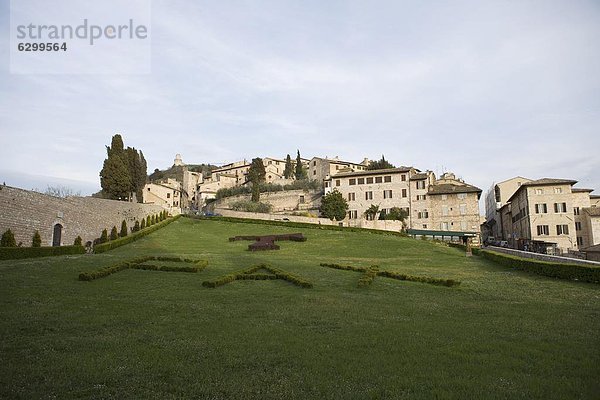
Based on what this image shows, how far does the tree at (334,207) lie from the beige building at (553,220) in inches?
1108

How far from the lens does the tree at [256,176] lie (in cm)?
9250

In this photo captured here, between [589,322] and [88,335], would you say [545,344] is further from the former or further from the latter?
[88,335]

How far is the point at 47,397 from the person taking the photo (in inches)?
278

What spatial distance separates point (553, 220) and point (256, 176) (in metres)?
60.5

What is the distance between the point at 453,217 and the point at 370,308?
63463 mm

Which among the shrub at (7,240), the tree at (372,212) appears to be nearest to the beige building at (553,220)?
the tree at (372,212)

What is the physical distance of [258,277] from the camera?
2288 centimetres

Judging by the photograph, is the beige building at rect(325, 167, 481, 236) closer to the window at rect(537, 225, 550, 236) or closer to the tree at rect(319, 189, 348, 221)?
the tree at rect(319, 189, 348, 221)

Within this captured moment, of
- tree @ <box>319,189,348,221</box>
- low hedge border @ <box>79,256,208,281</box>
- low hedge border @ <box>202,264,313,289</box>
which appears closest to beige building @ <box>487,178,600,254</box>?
tree @ <box>319,189,348,221</box>

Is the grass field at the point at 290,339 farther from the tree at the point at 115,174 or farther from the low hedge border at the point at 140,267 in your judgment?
the tree at the point at 115,174

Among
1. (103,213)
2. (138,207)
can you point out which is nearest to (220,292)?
(103,213)

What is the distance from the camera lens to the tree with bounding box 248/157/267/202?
9250 centimetres

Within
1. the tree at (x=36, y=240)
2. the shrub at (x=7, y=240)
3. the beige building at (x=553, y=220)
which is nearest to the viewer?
the shrub at (x=7, y=240)

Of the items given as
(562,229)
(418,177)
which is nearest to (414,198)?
(418,177)
